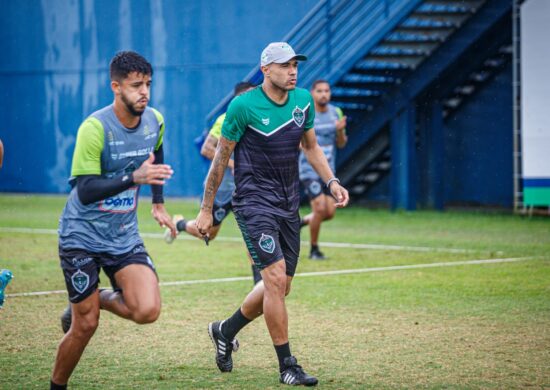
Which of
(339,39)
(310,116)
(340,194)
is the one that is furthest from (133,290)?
(339,39)

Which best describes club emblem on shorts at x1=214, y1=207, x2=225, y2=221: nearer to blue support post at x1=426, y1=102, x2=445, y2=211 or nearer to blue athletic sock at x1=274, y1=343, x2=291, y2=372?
blue athletic sock at x1=274, y1=343, x2=291, y2=372

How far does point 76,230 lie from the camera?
6656 millimetres

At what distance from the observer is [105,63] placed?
94.1ft

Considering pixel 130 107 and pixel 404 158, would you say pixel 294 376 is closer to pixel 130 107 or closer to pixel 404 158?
pixel 130 107

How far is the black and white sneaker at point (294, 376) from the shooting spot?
22.9ft

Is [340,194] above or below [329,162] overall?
above

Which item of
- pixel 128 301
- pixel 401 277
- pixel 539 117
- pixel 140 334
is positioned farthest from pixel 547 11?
pixel 128 301

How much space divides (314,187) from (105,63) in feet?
50.2

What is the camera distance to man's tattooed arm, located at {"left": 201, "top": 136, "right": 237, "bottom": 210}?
24.6 feet

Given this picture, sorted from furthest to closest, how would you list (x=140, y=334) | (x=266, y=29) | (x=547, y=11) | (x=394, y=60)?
1. (x=266, y=29)
2. (x=394, y=60)
3. (x=547, y=11)
4. (x=140, y=334)

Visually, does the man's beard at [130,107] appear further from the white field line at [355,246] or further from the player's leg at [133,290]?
the white field line at [355,246]

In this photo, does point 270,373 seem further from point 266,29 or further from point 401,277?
point 266,29

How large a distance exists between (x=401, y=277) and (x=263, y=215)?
5.34 meters

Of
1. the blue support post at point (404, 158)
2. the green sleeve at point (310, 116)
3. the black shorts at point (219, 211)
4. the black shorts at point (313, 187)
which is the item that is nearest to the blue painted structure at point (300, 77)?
the blue support post at point (404, 158)
